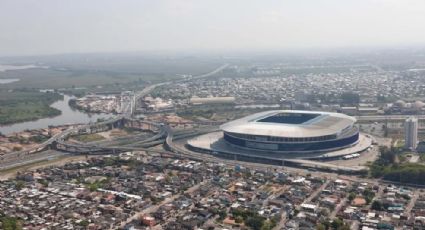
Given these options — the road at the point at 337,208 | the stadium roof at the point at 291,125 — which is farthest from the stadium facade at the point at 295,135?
the road at the point at 337,208

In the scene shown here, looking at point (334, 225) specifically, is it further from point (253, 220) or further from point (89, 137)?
point (89, 137)

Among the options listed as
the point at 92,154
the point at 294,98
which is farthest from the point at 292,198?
the point at 294,98

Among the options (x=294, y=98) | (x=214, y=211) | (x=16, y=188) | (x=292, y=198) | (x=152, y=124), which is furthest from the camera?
(x=294, y=98)

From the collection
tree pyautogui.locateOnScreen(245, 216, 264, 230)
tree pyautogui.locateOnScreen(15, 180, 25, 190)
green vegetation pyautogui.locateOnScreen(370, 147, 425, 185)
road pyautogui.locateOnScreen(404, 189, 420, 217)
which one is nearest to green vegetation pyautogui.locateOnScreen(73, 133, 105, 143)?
tree pyautogui.locateOnScreen(15, 180, 25, 190)

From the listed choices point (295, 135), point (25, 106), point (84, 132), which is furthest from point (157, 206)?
point (25, 106)

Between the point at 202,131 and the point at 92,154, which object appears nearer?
the point at 92,154

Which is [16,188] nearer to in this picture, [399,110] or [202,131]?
[202,131]

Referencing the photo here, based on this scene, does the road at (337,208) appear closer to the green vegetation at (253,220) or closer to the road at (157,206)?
the green vegetation at (253,220)
